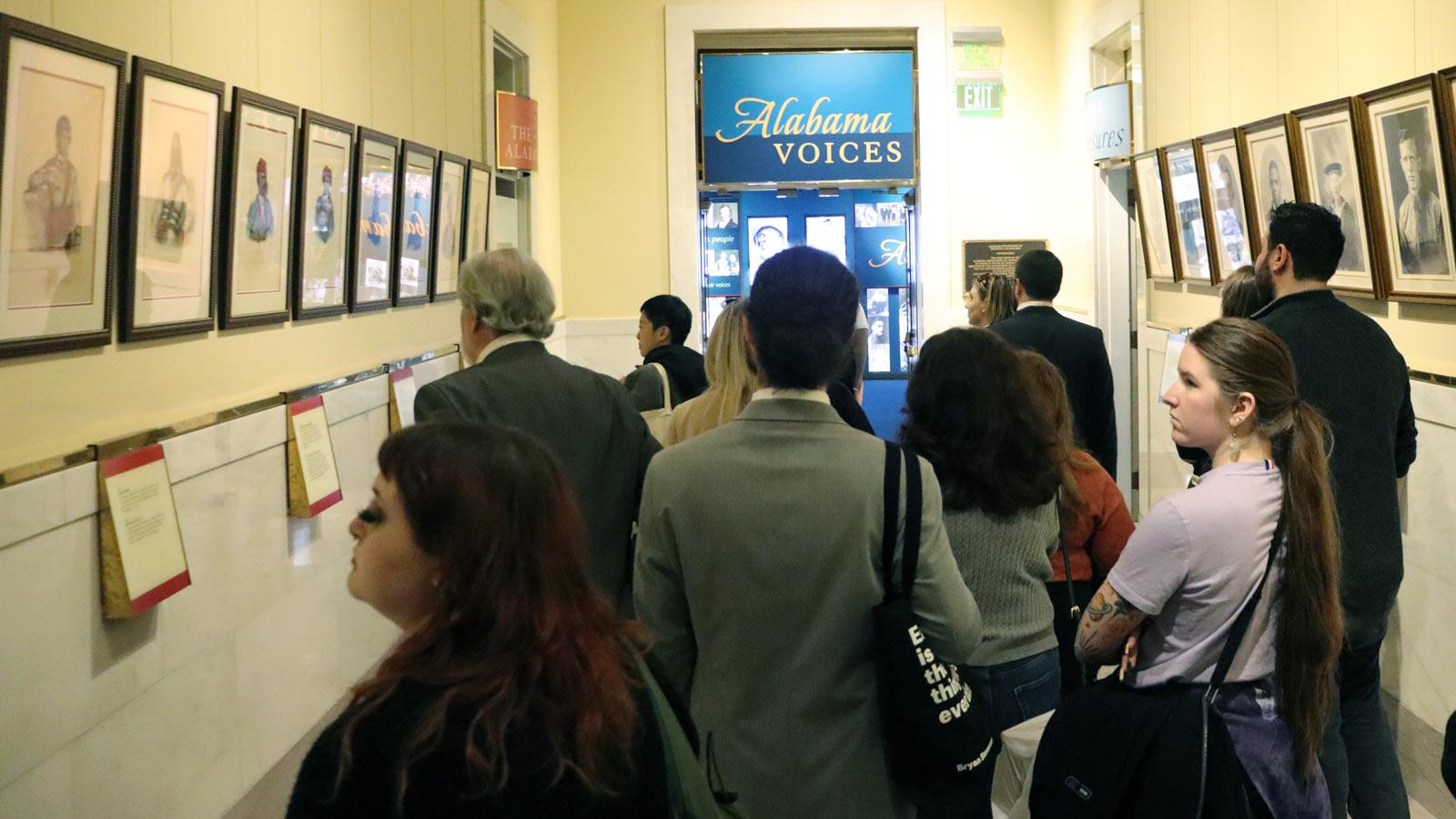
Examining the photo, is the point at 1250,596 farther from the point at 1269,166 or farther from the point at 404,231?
the point at 404,231

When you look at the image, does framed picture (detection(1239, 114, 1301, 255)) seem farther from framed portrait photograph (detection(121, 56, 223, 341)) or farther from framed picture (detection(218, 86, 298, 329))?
framed portrait photograph (detection(121, 56, 223, 341))

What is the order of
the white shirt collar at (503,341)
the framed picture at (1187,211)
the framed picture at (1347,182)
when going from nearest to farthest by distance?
the white shirt collar at (503,341) → the framed picture at (1347,182) → the framed picture at (1187,211)

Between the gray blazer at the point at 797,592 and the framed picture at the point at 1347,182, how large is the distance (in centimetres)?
337

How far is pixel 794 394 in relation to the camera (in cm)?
240

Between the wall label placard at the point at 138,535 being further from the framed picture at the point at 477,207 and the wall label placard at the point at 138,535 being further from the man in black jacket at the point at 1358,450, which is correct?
the framed picture at the point at 477,207

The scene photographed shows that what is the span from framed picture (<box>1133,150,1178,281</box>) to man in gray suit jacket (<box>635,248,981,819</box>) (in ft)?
19.9

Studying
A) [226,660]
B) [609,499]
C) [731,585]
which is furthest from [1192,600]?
[226,660]

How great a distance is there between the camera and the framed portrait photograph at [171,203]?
3.85m

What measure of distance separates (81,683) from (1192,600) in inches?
104

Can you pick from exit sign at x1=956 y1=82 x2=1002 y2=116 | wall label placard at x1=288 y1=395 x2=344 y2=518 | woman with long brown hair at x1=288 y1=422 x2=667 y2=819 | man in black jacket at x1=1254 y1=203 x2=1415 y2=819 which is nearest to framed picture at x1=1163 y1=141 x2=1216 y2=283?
man in black jacket at x1=1254 y1=203 x2=1415 y2=819

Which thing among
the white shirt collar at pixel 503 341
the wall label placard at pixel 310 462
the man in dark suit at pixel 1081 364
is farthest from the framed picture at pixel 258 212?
the man in dark suit at pixel 1081 364

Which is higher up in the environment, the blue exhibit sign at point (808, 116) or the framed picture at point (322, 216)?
the blue exhibit sign at point (808, 116)

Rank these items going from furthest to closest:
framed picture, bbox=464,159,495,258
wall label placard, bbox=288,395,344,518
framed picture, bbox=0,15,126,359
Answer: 1. framed picture, bbox=464,159,495,258
2. wall label placard, bbox=288,395,344,518
3. framed picture, bbox=0,15,126,359

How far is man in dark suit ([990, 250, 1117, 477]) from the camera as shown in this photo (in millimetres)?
5547
